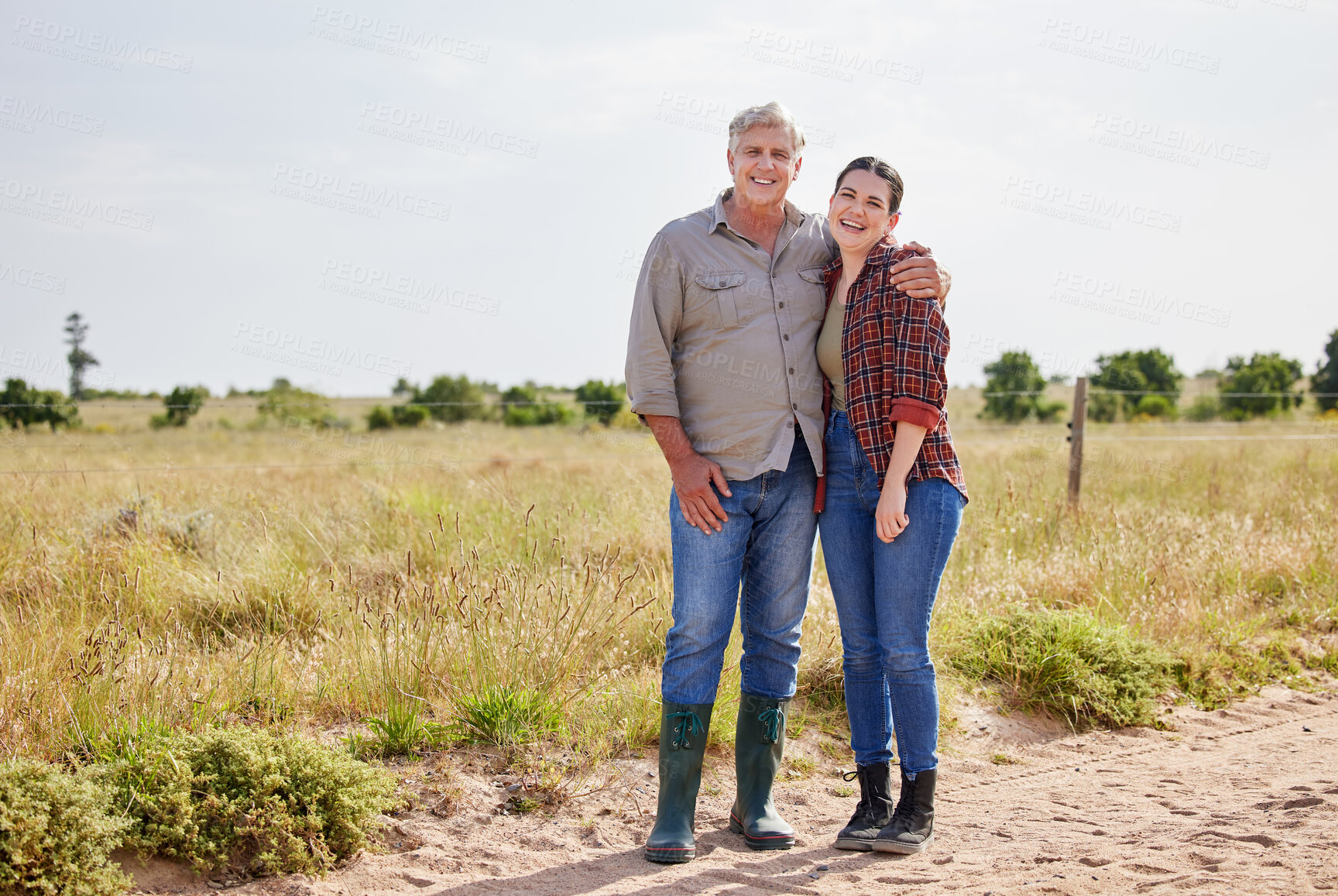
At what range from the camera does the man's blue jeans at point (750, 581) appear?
127 inches

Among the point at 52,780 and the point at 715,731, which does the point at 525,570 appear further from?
the point at 52,780

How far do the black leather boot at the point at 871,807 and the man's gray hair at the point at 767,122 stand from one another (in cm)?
222

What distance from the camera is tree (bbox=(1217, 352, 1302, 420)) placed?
27656 millimetres

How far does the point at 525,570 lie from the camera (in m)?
4.39

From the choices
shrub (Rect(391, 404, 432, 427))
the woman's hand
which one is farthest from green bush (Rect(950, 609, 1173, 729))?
shrub (Rect(391, 404, 432, 427))

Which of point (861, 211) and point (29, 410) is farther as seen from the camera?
point (29, 410)

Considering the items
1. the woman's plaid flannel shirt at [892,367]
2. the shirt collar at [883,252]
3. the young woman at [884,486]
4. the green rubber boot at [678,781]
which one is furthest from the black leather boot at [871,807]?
the shirt collar at [883,252]

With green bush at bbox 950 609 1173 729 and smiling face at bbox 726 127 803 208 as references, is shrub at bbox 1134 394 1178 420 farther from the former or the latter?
smiling face at bbox 726 127 803 208

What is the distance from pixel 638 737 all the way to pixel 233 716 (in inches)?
65.7

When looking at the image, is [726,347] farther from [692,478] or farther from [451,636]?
[451,636]

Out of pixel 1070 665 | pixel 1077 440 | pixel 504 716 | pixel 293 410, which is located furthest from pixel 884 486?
pixel 293 410

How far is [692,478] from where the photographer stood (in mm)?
3166

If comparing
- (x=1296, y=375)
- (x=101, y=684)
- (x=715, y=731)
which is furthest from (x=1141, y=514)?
(x=1296, y=375)

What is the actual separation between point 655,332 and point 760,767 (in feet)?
5.28
